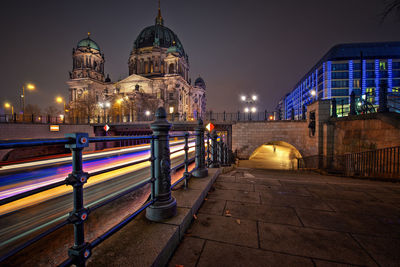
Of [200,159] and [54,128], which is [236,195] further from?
[54,128]

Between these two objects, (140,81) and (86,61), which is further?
(86,61)

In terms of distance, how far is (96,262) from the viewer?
1.65m

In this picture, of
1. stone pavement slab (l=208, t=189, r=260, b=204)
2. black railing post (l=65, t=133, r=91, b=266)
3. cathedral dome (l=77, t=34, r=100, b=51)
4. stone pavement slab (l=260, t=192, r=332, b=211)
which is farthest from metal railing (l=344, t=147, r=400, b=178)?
cathedral dome (l=77, t=34, r=100, b=51)

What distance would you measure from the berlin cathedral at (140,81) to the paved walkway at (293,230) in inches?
1862

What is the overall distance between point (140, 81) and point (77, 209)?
63.3 m

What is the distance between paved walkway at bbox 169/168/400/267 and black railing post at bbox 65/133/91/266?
3.12 feet

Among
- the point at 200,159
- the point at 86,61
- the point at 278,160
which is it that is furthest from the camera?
the point at 86,61

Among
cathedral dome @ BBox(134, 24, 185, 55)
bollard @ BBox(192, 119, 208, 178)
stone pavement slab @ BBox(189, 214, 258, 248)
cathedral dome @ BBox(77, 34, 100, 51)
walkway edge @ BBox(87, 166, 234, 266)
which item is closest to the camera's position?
walkway edge @ BBox(87, 166, 234, 266)

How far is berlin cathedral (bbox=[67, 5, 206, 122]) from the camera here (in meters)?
50.2

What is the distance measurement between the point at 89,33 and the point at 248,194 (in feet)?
290

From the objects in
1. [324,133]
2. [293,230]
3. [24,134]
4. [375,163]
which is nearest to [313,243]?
[293,230]

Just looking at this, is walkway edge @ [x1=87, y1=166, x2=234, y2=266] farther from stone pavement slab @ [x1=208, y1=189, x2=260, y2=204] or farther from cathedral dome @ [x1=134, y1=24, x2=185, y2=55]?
cathedral dome @ [x1=134, y1=24, x2=185, y2=55]

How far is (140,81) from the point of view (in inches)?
2320

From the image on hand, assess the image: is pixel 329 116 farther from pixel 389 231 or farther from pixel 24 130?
pixel 24 130
